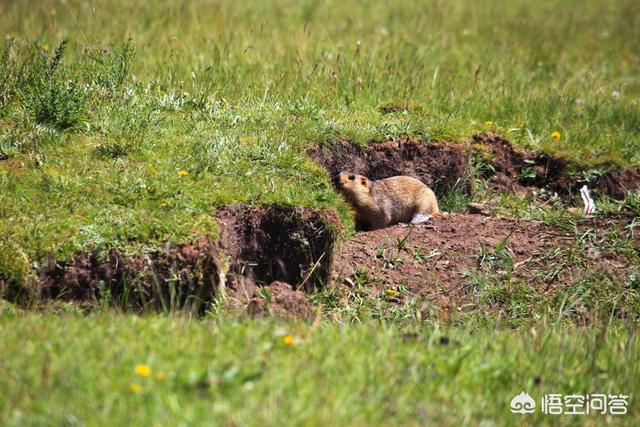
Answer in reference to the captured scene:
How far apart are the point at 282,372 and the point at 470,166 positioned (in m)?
4.68

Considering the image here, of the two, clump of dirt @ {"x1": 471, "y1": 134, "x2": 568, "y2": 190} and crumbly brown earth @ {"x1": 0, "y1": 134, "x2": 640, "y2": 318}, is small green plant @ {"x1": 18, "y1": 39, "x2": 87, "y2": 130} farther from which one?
clump of dirt @ {"x1": 471, "y1": 134, "x2": 568, "y2": 190}

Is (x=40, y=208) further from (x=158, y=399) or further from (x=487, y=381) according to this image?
(x=487, y=381)

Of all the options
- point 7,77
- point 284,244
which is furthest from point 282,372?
point 7,77

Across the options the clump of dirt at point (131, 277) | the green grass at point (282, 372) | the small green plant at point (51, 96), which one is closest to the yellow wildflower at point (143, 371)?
the green grass at point (282, 372)

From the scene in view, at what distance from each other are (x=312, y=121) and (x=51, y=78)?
2387 mm

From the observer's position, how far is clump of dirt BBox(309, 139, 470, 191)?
8078mm

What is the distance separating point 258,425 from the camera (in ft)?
12.2

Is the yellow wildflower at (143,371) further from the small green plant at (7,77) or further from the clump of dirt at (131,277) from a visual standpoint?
the small green plant at (7,77)

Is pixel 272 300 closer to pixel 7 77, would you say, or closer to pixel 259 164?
pixel 259 164

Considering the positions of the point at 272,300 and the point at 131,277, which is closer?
the point at 131,277

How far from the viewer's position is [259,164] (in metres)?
7.04

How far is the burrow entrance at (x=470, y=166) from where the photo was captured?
26.3 ft

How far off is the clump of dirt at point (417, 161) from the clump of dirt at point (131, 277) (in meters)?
2.49

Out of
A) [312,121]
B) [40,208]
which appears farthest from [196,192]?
[312,121]
